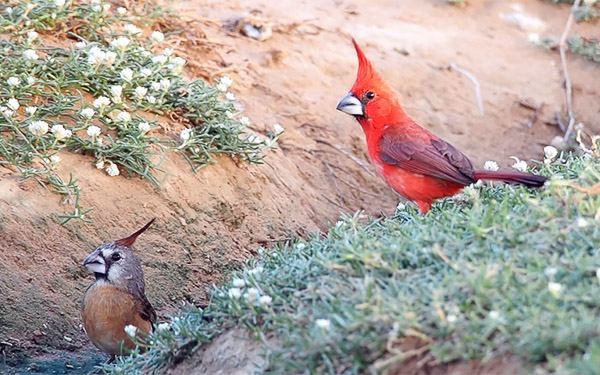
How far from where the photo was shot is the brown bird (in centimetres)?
470

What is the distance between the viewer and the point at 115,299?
4.80 meters

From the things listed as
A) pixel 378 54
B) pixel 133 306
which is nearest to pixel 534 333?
pixel 133 306

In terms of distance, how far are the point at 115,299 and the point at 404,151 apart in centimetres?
186

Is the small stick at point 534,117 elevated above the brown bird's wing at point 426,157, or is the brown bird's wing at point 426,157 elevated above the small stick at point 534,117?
the brown bird's wing at point 426,157

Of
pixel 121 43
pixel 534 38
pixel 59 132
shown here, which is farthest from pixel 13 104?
pixel 534 38

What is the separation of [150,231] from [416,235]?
242 cm

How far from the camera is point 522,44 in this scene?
8750mm

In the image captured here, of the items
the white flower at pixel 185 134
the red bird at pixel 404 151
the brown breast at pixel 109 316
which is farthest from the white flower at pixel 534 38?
the brown breast at pixel 109 316

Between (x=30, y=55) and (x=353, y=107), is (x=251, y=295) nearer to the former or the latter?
(x=353, y=107)

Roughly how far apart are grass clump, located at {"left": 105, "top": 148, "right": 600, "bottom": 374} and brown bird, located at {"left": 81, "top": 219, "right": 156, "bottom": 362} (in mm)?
681

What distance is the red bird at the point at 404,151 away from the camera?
4992mm

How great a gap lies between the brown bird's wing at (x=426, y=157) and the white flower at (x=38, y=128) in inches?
79.4

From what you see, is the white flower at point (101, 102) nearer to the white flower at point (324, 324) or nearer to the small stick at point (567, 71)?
the white flower at point (324, 324)

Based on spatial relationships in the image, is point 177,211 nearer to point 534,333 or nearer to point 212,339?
point 212,339
